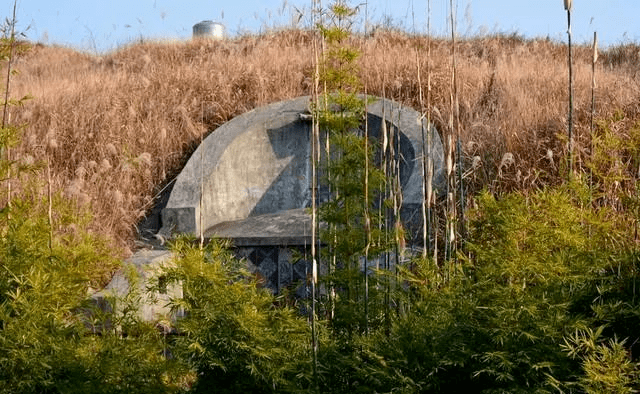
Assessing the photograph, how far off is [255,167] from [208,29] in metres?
6.62

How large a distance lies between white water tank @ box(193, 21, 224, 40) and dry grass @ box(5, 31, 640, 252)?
3264mm

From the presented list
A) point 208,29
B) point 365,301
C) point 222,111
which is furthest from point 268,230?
point 208,29

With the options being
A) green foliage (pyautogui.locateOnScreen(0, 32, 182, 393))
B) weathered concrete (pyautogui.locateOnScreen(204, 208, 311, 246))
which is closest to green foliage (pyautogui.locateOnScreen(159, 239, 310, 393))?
green foliage (pyautogui.locateOnScreen(0, 32, 182, 393))

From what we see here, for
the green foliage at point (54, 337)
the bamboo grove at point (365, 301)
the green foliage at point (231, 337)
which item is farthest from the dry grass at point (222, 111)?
the green foliage at point (231, 337)

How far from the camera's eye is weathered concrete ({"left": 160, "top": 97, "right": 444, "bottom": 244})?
734cm

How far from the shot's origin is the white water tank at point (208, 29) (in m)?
13.9

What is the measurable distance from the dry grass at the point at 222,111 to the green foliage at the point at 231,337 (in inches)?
132

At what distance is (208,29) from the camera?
14.0 m

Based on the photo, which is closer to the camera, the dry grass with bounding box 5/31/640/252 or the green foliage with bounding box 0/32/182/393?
the green foliage with bounding box 0/32/182/393

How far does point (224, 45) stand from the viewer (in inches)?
458

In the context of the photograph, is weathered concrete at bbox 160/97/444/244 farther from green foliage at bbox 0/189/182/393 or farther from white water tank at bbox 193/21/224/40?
white water tank at bbox 193/21/224/40

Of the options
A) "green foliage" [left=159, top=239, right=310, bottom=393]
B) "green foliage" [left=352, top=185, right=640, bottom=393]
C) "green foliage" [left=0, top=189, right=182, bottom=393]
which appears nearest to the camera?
"green foliage" [left=352, top=185, right=640, bottom=393]

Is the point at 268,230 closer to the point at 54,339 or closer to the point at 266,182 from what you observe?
the point at 266,182

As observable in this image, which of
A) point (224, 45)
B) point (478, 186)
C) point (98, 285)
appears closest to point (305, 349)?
point (98, 285)
